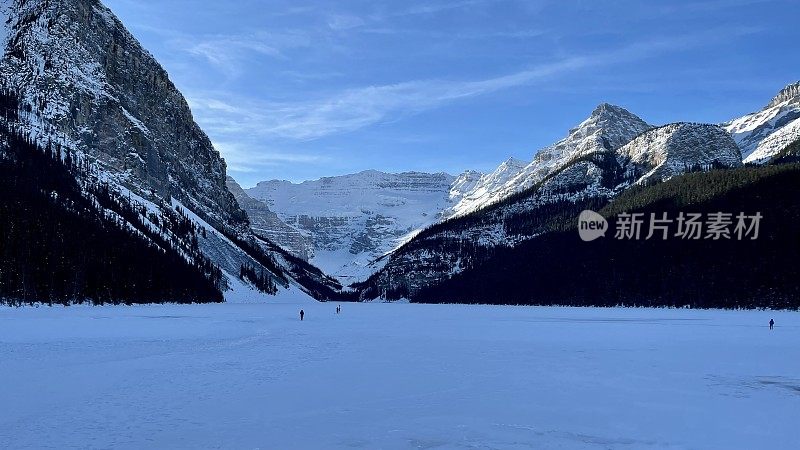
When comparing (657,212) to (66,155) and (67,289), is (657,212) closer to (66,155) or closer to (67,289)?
(67,289)

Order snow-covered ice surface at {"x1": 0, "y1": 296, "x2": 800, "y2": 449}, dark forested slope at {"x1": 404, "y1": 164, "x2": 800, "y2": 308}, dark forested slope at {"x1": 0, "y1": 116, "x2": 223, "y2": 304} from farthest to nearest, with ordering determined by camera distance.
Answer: dark forested slope at {"x1": 404, "y1": 164, "x2": 800, "y2": 308}
dark forested slope at {"x1": 0, "y1": 116, "x2": 223, "y2": 304}
snow-covered ice surface at {"x1": 0, "y1": 296, "x2": 800, "y2": 449}

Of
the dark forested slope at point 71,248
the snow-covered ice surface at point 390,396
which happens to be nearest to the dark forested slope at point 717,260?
the snow-covered ice surface at point 390,396

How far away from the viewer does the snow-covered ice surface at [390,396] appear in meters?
16.9

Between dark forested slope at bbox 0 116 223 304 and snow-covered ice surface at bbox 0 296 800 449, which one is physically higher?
dark forested slope at bbox 0 116 223 304

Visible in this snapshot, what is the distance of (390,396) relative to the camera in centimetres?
2350

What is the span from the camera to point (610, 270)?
625 ft

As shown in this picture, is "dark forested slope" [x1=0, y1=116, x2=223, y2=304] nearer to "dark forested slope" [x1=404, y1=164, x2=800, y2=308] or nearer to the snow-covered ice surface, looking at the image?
the snow-covered ice surface

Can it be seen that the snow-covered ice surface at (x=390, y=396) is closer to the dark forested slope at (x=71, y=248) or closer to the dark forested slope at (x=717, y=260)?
the dark forested slope at (x=71, y=248)

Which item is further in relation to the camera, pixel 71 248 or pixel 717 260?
pixel 717 260

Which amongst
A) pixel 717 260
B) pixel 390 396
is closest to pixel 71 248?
pixel 390 396

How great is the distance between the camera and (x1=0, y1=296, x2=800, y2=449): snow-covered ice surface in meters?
16.9

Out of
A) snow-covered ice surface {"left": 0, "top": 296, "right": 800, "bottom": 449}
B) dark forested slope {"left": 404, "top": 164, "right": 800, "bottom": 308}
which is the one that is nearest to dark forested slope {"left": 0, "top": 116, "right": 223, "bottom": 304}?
snow-covered ice surface {"left": 0, "top": 296, "right": 800, "bottom": 449}

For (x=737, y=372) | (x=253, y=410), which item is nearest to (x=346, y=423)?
(x=253, y=410)

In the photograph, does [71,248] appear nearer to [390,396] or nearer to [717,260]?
[390,396]
